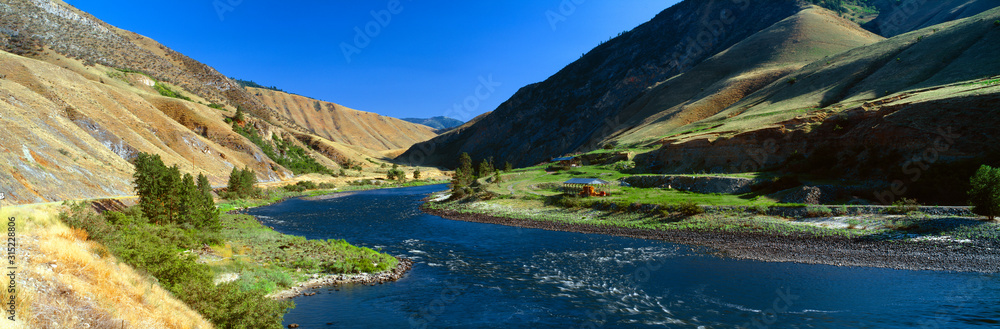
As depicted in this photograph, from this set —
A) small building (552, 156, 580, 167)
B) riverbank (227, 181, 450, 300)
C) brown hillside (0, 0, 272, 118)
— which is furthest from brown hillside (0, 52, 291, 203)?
small building (552, 156, 580, 167)

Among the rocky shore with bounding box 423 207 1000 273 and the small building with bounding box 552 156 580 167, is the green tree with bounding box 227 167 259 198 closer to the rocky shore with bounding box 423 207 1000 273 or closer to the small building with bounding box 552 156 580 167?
the small building with bounding box 552 156 580 167

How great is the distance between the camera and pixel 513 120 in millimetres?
166000

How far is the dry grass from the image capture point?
750 cm

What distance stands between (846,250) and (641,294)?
15.2 meters

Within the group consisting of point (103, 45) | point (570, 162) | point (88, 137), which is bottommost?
point (570, 162)

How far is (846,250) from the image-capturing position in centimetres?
2489

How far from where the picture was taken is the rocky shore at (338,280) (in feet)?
61.6

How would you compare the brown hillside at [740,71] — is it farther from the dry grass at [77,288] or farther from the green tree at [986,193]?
the dry grass at [77,288]

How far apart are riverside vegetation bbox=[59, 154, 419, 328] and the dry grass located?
2.71ft

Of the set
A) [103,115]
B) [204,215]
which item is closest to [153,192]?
[204,215]

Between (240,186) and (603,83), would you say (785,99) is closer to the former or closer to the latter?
(240,186)

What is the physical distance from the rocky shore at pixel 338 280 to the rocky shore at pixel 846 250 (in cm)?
1980

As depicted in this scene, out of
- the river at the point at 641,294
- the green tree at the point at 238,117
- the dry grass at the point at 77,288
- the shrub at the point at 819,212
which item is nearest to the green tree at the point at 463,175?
the river at the point at 641,294

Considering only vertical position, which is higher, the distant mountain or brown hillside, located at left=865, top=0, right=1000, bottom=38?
brown hillside, located at left=865, top=0, right=1000, bottom=38
